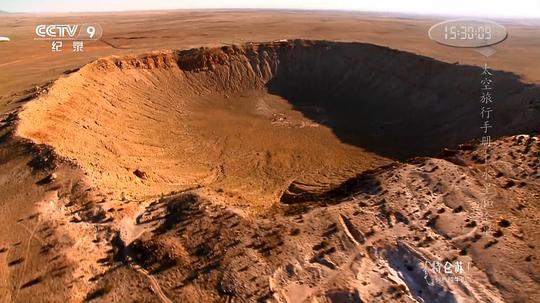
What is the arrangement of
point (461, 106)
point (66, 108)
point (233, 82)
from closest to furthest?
1. point (66, 108)
2. point (461, 106)
3. point (233, 82)

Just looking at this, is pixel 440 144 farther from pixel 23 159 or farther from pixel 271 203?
pixel 23 159

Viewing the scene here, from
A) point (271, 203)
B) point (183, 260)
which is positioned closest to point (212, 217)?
point (183, 260)
